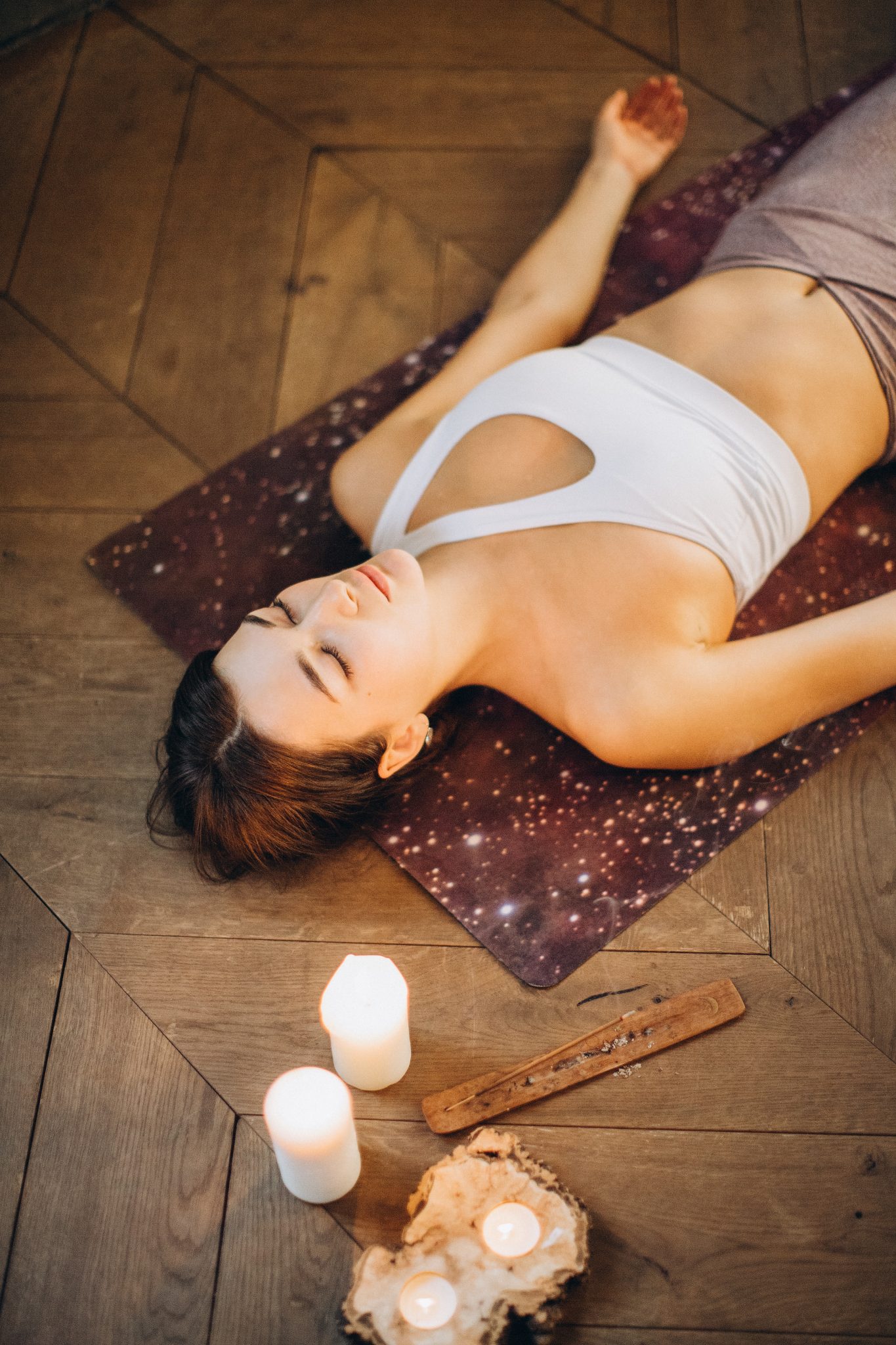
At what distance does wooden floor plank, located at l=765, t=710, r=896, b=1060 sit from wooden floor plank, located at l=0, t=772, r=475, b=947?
1.38 feet

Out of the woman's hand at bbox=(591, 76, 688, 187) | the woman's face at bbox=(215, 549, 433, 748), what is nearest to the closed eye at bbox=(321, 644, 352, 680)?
the woman's face at bbox=(215, 549, 433, 748)

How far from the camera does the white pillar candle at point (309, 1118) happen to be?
1042 mm

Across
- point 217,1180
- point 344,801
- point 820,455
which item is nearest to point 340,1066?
point 217,1180

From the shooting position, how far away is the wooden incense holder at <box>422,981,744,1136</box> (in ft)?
4.08

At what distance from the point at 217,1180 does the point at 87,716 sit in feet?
2.15

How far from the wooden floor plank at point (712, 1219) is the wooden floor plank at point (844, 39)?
1.78m

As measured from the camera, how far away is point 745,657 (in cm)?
130

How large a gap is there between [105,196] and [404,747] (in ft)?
4.31

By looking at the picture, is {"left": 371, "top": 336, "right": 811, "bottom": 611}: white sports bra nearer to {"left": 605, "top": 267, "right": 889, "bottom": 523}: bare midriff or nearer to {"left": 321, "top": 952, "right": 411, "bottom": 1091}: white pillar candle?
{"left": 605, "top": 267, "right": 889, "bottom": 523}: bare midriff

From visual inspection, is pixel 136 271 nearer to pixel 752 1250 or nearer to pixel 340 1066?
pixel 340 1066

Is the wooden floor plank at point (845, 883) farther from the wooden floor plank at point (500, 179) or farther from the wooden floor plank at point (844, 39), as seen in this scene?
the wooden floor plank at point (844, 39)

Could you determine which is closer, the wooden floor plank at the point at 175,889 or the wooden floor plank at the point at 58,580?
the wooden floor plank at the point at 175,889

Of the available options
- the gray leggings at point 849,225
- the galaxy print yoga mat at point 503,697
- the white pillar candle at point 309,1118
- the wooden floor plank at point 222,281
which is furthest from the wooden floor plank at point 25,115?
the white pillar candle at point 309,1118

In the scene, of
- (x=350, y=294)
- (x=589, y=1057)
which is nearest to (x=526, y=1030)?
(x=589, y=1057)
